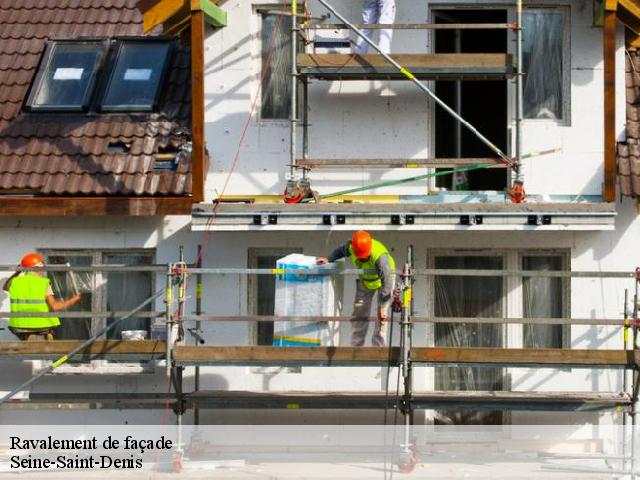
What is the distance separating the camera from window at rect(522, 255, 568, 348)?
1527 centimetres

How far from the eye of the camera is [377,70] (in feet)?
48.4

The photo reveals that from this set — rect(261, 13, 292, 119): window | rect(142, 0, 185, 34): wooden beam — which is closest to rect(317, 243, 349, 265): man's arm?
rect(261, 13, 292, 119): window

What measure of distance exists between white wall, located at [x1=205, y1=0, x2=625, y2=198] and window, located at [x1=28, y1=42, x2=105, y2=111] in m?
1.73

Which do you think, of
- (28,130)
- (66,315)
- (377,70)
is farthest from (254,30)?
(66,315)

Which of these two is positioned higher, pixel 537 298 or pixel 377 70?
pixel 377 70

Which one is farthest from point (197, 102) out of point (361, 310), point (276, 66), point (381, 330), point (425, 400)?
point (425, 400)

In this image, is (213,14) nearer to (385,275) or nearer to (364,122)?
(364,122)

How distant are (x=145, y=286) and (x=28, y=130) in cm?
231

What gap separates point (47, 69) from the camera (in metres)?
16.6

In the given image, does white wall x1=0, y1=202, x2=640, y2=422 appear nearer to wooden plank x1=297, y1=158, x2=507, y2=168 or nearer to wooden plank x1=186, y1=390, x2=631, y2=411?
wooden plank x1=186, y1=390, x2=631, y2=411

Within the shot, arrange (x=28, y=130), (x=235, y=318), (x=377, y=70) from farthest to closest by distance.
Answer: (x=28, y=130) < (x=377, y=70) < (x=235, y=318)

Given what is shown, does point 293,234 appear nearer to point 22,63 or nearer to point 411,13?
point 411,13

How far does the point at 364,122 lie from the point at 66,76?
380 cm

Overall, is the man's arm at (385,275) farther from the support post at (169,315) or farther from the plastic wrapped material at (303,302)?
the support post at (169,315)
